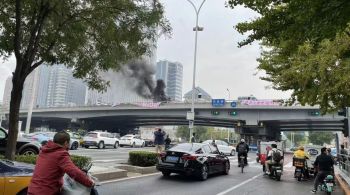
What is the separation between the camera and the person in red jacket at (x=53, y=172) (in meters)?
4.61

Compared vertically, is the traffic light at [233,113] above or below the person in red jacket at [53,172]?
above

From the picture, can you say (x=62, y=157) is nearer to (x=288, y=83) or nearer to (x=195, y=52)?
(x=288, y=83)

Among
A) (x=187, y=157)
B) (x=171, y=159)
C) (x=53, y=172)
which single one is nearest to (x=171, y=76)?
(x=171, y=159)

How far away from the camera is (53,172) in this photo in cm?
465

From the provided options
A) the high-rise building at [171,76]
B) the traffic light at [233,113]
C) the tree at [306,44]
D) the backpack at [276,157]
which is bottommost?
the backpack at [276,157]

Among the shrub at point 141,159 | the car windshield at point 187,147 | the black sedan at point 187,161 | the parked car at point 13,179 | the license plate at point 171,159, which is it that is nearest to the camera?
the parked car at point 13,179

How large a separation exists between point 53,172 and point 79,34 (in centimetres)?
759

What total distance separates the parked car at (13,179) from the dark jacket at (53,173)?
229 centimetres

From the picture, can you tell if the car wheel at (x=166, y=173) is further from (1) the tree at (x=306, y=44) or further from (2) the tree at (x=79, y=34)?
(1) the tree at (x=306, y=44)

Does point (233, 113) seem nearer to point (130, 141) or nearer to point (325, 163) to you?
point (130, 141)

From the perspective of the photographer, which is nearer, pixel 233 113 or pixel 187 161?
pixel 187 161

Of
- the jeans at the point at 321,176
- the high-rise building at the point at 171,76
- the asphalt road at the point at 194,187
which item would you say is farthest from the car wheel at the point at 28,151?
the high-rise building at the point at 171,76

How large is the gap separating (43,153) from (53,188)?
422 mm

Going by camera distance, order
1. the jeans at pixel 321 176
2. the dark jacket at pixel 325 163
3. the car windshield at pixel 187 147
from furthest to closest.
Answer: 1. the car windshield at pixel 187 147
2. the dark jacket at pixel 325 163
3. the jeans at pixel 321 176
